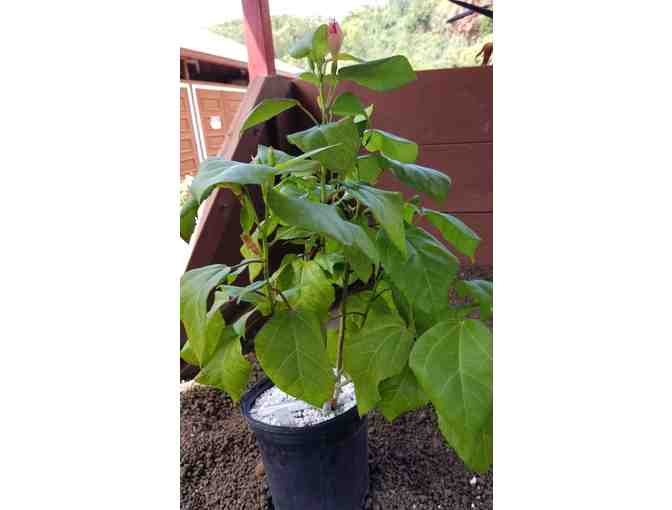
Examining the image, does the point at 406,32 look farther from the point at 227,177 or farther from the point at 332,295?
the point at 227,177

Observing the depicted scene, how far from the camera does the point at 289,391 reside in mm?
552

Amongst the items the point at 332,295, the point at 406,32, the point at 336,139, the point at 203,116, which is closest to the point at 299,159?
the point at 336,139

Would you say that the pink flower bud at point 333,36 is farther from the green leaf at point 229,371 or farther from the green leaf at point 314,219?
the green leaf at point 229,371

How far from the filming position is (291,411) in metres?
0.82

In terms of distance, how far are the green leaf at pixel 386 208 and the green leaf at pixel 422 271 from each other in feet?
0.16

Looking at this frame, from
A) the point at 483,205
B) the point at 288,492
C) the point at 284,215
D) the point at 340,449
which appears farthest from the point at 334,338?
the point at 483,205

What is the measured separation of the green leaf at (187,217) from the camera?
522 mm

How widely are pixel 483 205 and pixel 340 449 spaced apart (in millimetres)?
1252

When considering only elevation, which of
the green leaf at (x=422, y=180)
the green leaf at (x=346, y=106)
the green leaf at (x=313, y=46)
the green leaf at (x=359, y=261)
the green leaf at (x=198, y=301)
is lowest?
the green leaf at (x=198, y=301)

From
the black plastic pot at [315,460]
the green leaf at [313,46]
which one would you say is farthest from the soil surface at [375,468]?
the green leaf at [313,46]

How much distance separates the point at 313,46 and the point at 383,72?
0.10 metres

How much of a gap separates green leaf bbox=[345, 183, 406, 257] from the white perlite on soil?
45 cm

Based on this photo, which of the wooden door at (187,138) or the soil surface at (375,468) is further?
→ the wooden door at (187,138)

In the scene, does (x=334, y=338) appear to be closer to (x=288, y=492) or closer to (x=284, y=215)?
(x=288, y=492)
